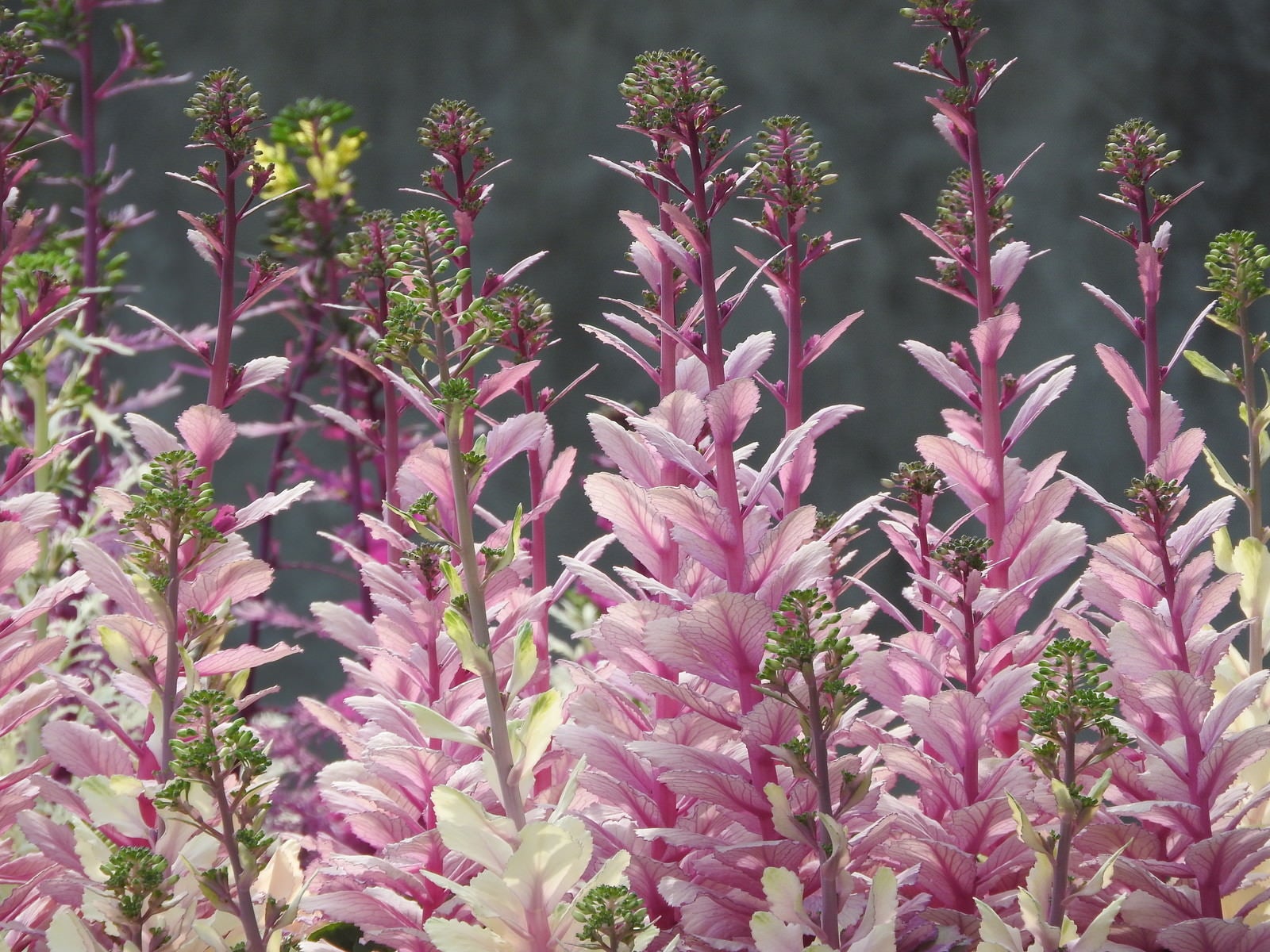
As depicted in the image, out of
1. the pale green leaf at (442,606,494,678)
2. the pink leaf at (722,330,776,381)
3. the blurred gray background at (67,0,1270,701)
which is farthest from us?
the blurred gray background at (67,0,1270,701)

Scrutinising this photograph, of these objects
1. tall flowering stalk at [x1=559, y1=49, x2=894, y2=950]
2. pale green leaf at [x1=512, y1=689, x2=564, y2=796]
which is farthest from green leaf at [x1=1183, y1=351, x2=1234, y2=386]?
pale green leaf at [x1=512, y1=689, x2=564, y2=796]

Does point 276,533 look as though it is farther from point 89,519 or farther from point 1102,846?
point 1102,846

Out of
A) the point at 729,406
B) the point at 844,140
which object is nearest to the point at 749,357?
the point at 729,406

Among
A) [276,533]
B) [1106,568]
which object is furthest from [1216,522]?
[276,533]

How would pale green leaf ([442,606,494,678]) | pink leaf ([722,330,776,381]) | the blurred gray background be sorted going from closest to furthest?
pale green leaf ([442,606,494,678]) < pink leaf ([722,330,776,381]) < the blurred gray background

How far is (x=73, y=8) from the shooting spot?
674 mm

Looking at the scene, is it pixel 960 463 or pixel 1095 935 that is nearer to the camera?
pixel 1095 935

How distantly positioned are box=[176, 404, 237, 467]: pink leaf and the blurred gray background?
3.19ft

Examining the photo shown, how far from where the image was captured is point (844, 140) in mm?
1327

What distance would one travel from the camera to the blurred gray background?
126cm

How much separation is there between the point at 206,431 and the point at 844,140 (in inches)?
43.6

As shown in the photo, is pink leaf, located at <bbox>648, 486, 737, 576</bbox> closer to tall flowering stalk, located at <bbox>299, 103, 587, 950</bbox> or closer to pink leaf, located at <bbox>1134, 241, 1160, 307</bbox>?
tall flowering stalk, located at <bbox>299, 103, 587, 950</bbox>

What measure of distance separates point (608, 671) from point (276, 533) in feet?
3.84

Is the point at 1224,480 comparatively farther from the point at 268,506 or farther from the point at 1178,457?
the point at 268,506
